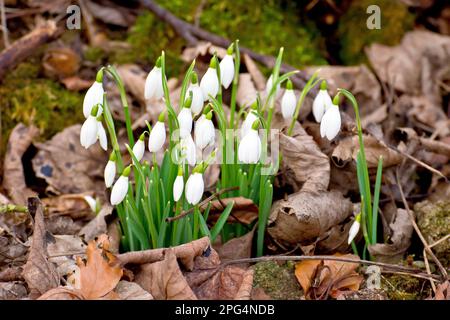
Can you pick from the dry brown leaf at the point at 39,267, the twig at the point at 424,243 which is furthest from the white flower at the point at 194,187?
the twig at the point at 424,243

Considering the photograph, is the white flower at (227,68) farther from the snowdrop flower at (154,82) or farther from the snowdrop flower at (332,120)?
the snowdrop flower at (332,120)

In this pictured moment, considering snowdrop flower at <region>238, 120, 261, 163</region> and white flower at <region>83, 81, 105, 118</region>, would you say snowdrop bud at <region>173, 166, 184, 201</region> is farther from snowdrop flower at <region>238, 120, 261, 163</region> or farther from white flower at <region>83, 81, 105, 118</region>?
white flower at <region>83, 81, 105, 118</region>

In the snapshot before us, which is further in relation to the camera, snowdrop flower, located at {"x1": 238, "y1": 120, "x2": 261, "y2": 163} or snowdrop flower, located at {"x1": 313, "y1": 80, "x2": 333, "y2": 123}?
snowdrop flower, located at {"x1": 313, "y1": 80, "x2": 333, "y2": 123}

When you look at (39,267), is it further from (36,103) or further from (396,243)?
(36,103)

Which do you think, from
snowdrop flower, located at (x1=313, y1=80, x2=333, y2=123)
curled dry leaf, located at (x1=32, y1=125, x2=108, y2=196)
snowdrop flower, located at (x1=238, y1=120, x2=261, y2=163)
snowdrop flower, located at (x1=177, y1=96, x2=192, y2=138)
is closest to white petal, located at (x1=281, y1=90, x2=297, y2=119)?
snowdrop flower, located at (x1=313, y1=80, x2=333, y2=123)

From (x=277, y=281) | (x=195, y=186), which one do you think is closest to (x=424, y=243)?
(x=277, y=281)
